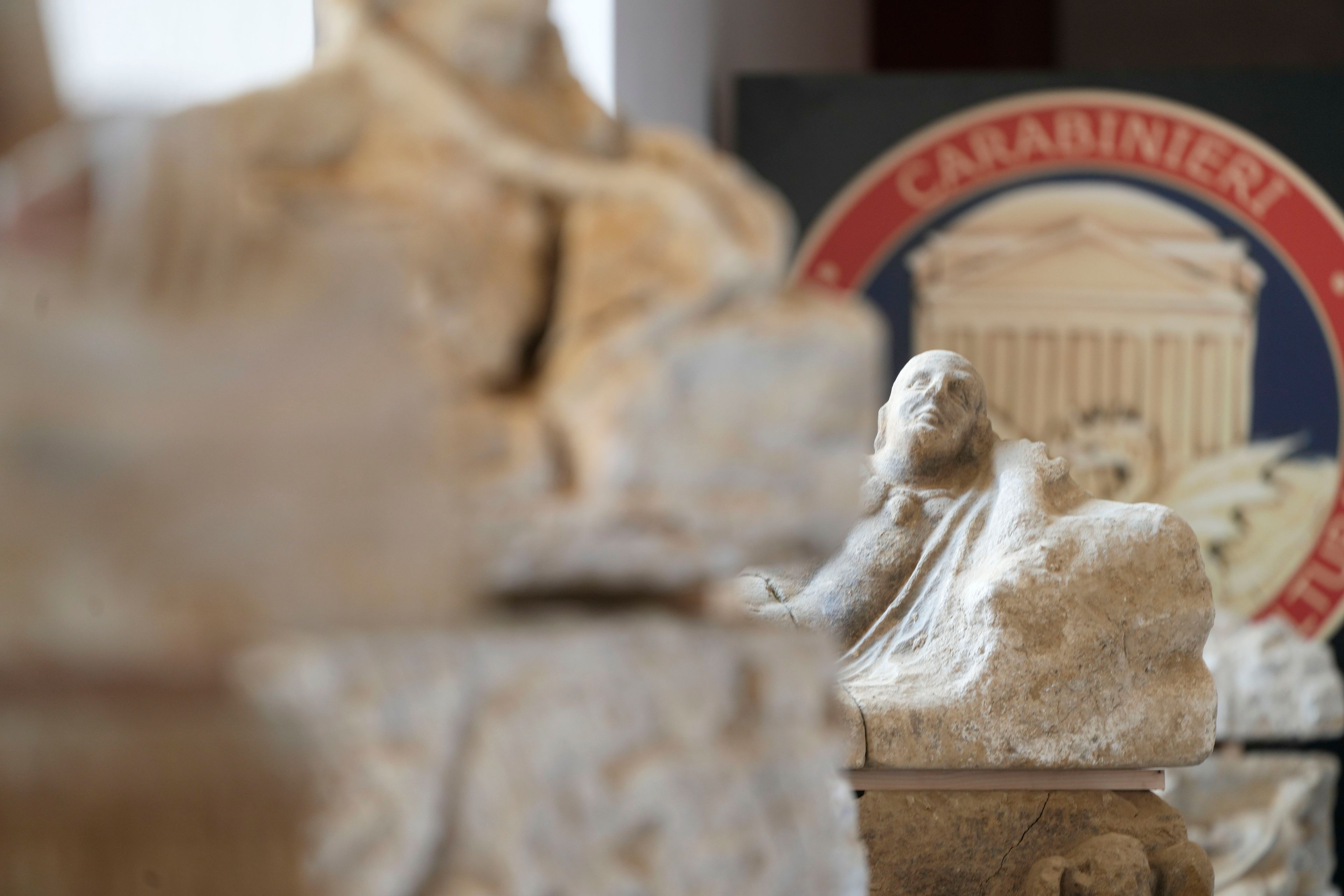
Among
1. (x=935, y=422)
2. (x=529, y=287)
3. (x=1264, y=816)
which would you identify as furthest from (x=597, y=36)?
(x=1264, y=816)

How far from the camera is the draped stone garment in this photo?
186cm

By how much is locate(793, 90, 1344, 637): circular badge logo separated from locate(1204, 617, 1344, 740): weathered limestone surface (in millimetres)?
225

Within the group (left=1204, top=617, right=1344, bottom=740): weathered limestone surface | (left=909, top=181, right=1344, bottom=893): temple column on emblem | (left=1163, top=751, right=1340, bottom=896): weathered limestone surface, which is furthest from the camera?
(left=909, top=181, right=1344, bottom=893): temple column on emblem

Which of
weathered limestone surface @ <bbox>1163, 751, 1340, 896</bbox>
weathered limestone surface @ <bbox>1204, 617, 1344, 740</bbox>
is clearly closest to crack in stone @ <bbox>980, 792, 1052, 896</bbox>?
weathered limestone surface @ <bbox>1163, 751, 1340, 896</bbox>

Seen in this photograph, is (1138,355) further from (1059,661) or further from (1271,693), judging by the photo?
(1059,661)

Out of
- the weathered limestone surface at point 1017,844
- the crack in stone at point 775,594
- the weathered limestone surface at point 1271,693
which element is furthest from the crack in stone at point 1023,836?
the weathered limestone surface at point 1271,693

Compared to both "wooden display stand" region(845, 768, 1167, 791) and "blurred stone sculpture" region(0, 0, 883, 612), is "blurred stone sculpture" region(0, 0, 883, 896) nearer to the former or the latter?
"blurred stone sculpture" region(0, 0, 883, 612)

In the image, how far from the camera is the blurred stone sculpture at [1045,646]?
1865 mm

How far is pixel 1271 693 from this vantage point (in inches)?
139

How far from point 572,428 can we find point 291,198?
0.24m

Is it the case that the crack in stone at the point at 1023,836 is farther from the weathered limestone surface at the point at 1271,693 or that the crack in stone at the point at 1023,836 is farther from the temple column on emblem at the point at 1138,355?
the temple column on emblem at the point at 1138,355

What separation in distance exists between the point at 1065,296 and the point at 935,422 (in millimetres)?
2005

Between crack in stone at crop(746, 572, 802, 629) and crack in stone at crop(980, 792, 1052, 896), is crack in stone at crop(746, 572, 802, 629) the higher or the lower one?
the higher one

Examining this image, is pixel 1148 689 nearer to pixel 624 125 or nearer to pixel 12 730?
pixel 624 125
